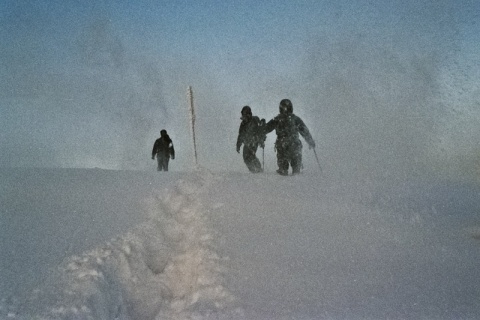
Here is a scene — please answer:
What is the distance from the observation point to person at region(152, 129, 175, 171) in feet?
47.6

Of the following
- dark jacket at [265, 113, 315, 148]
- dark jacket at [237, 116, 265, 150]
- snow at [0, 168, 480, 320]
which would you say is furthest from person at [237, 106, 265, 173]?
snow at [0, 168, 480, 320]

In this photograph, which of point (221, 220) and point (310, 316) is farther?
point (221, 220)

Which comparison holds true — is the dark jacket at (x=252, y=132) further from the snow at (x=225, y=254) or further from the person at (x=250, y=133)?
the snow at (x=225, y=254)

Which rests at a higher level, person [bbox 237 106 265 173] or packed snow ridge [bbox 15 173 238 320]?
person [bbox 237 106 265 173]

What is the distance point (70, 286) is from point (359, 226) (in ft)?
11.4

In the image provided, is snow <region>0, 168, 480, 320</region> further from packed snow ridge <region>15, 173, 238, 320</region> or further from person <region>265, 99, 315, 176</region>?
person <region>265, 99, 315, 176</region>

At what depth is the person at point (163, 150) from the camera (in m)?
14.5

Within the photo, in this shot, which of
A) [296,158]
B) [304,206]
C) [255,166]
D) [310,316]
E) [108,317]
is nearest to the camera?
[310,316]

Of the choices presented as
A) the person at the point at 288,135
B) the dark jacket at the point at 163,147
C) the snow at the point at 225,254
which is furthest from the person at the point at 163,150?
the snow at the point at 225,254

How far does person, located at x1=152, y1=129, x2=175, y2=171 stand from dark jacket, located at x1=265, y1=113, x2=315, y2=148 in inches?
244

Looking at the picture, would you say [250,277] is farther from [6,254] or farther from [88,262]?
[6,254]

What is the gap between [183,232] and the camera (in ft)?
15.4

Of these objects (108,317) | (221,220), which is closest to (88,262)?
(108,317)

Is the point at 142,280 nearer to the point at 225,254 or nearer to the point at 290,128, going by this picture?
the point at 225,254
